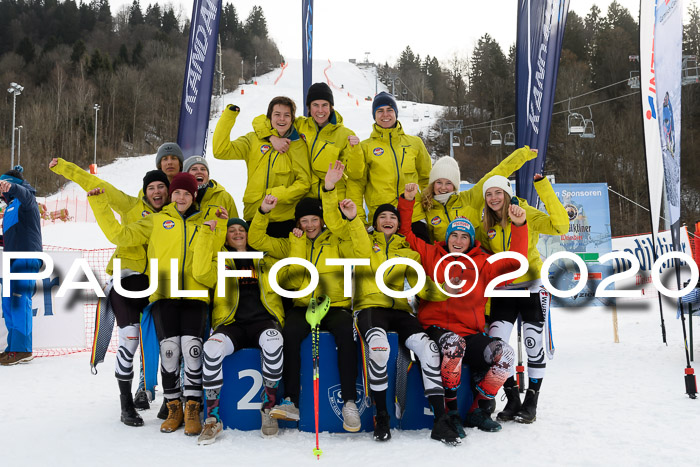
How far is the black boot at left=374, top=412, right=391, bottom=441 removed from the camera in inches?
132

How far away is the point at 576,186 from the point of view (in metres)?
10.6

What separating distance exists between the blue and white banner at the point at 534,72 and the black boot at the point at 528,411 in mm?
2095

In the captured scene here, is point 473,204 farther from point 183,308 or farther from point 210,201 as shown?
point 183,308

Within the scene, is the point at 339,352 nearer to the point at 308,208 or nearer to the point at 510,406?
the point at 308,208

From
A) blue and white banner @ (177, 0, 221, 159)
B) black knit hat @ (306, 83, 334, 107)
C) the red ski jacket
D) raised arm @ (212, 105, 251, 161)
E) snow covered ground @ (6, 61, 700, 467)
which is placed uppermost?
blue and white banner @ (177, 0, 221, 159)

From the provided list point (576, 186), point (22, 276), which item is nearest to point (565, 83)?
point (576, 186)

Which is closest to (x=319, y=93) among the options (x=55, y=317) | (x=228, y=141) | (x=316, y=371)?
(x=228, y=141)

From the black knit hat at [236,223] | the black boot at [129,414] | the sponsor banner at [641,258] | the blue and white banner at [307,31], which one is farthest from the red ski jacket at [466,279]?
the sponsor banner at [641,258]

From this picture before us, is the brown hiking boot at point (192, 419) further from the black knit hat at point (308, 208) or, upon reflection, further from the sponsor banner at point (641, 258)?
the sponsor banner at point (641, 258)

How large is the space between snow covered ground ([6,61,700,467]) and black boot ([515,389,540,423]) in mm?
60

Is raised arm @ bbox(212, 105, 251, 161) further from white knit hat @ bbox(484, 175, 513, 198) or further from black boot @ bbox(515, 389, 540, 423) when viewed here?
black boot @ bbox(515, 389, 540, 423)

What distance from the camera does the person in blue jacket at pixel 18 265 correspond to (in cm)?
576

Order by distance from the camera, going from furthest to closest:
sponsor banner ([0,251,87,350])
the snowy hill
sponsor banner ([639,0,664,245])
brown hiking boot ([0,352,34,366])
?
the snowy hill < sponsor banner ([0,251,87,350]) < brown hiking boot ([0,352,34,366]) < sponsor banner ([639,0,664,245])

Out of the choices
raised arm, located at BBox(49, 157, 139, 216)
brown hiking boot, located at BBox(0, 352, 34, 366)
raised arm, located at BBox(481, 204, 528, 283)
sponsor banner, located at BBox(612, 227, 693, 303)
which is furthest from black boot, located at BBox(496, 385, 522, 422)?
sponsor banner, located at BBox(612, 227, 693, 303)
